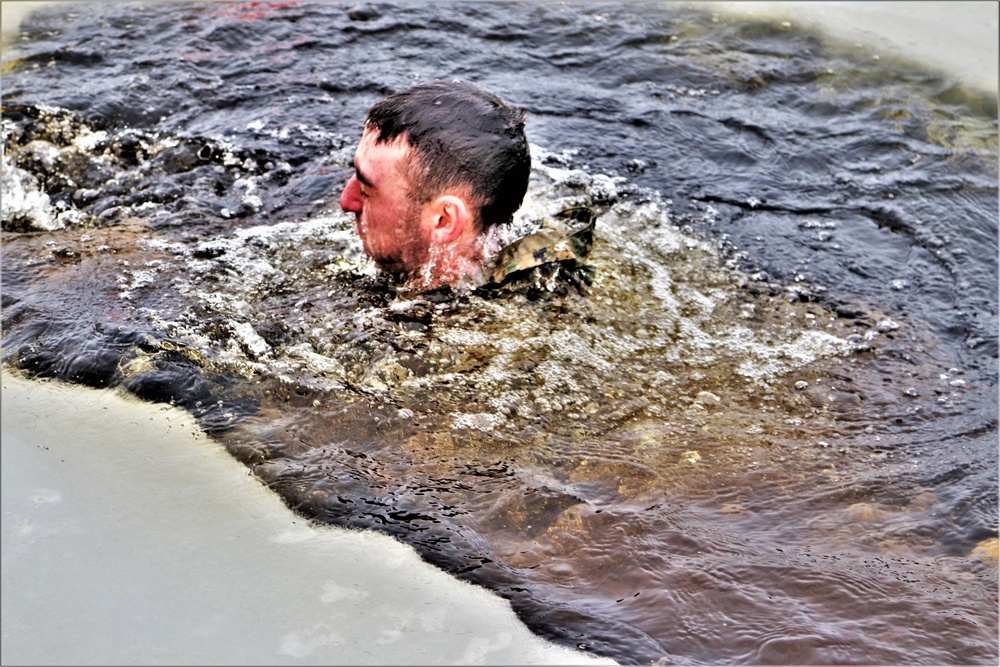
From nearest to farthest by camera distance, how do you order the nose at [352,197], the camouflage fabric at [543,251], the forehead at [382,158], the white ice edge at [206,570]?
the white ice edge at [206,570], the forehead at [382,158], the nose at [352,197], the camouflage fabric at [543,251]

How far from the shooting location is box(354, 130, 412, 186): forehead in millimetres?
3689

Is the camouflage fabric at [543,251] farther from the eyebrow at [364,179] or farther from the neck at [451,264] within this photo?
the eyebrow at [364,179]

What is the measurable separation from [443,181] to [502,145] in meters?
0.28

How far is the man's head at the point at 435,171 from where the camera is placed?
3695 mm

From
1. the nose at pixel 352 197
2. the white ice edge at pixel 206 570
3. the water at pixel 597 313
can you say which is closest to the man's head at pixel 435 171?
the nose at pixel 352 197

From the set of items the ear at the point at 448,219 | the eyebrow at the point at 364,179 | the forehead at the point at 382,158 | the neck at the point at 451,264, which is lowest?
the neck at the point at 451,264

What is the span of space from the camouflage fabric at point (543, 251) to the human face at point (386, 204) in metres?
0.33

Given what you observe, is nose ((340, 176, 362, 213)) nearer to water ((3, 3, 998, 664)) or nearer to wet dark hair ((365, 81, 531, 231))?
wet dark hair ((365, 81, 531, 231))

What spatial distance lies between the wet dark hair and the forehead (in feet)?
0.08

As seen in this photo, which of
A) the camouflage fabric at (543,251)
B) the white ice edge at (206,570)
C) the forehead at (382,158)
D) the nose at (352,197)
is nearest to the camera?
the white ice edge at (206,570)

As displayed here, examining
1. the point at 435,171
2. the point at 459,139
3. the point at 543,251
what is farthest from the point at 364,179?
the point at 543,251

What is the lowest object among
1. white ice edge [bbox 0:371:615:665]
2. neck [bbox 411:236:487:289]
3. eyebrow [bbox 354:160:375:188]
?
white ice edge [bbox 0:371:615:665]

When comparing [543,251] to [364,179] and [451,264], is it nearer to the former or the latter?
[451,264]

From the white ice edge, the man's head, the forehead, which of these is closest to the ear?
the man's head
